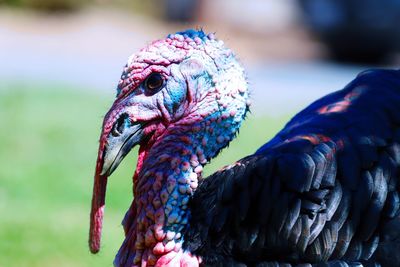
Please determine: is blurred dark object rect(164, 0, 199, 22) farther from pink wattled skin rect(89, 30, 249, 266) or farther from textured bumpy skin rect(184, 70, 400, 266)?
textured bumpy skin rect(184, 70, 400, 266)

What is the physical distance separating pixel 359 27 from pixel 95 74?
4920mm

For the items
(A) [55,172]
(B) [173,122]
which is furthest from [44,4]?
(B) [173,122]

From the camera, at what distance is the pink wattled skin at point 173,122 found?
3713 mm

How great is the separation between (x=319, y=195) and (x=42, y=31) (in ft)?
50.6

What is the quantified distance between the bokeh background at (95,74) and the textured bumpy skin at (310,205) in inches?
43.6

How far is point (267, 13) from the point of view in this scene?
2017 centimetres

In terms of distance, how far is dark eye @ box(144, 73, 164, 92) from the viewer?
3736 mm

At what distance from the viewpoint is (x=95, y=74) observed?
45.4 ft

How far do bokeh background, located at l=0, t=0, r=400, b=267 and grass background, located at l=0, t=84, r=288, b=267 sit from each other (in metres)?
0.01

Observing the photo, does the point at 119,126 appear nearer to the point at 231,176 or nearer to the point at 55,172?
the point at 231,176

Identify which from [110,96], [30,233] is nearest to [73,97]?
[110,96]

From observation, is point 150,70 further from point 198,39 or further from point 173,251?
point 173,251

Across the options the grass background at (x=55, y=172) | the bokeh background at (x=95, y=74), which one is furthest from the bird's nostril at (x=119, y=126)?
the grass background at (x=55, y=172)

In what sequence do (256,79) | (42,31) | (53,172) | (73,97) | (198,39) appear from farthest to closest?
1. (42,31)
2. (256,79)
3. (73,97)
4. (53,172)
5. (198,39)
